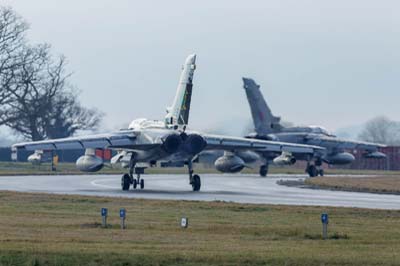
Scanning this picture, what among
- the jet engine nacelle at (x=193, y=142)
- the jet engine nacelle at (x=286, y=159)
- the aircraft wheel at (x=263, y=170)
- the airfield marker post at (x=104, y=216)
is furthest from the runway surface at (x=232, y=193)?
the jet engine nacelle at (x=286, y=159)

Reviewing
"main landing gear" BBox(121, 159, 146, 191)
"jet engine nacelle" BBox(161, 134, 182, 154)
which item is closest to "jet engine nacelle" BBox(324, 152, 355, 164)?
"main landing gear" BBox(121, 159, 146, 191)

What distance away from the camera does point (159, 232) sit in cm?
2705

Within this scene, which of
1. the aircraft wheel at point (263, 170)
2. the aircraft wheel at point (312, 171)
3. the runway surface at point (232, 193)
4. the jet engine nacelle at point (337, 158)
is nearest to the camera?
→ the runway surface at point (232, 193)

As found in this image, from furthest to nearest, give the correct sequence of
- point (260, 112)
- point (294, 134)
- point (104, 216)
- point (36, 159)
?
point (36, 159) < point (260, 112) < point (294, 134) < point (104, 216)

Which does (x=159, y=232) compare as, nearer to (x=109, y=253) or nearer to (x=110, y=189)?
(x=109, y=253)

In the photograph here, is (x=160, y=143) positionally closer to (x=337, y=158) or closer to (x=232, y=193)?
(x=232, y=193)

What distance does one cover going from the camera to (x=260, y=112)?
7775 cm

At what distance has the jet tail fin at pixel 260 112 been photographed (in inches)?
3046

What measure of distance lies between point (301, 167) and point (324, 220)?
252 feet

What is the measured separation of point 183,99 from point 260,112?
93.8 feet

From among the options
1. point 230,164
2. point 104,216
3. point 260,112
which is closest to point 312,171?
point 260,112

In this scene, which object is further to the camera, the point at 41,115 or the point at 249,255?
the point at 41,115

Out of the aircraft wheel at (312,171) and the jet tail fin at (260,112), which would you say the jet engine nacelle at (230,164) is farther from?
the jet tail fin at (260,112)

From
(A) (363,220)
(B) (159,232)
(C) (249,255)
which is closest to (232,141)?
(A) (363,220)
